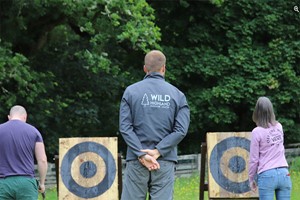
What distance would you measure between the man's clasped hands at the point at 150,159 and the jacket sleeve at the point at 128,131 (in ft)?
0.16

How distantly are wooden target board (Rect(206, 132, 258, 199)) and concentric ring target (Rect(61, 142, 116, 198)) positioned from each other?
1.25 metres

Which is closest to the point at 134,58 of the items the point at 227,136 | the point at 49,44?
the point at 49,44

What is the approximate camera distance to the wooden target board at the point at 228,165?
10.2 meters

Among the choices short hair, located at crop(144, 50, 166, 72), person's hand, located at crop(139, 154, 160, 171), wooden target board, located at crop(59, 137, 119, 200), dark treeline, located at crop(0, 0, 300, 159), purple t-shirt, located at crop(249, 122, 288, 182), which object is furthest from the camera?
dark treeline, located at crop(0, 0, 300, 159)

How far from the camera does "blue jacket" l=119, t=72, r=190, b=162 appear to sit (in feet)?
24.1

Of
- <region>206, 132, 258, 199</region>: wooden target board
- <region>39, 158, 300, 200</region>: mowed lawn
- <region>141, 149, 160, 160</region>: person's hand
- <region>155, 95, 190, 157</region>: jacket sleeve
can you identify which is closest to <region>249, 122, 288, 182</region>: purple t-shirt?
<region>155, 95, 190, 157</region>: jacket sleeve

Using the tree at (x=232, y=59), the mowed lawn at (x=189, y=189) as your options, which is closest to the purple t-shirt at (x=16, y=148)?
the mowed lawn at (x=189, y=189)

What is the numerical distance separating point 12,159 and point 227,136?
3.33m

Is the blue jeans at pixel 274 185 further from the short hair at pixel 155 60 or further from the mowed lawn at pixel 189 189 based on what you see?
the mowed lawn at pixel 189 189

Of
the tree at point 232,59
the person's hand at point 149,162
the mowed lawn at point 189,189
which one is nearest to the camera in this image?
the person's hand at point 149,162

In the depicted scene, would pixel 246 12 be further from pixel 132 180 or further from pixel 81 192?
pixel 132 180

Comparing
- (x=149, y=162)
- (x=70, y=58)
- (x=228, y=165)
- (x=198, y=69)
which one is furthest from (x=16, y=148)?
(x=198, y=69)

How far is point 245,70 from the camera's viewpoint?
22.1 metres

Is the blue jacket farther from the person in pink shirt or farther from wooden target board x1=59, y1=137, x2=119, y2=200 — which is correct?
wooden target board x1=59, y1=137, x2=119, y2=200
